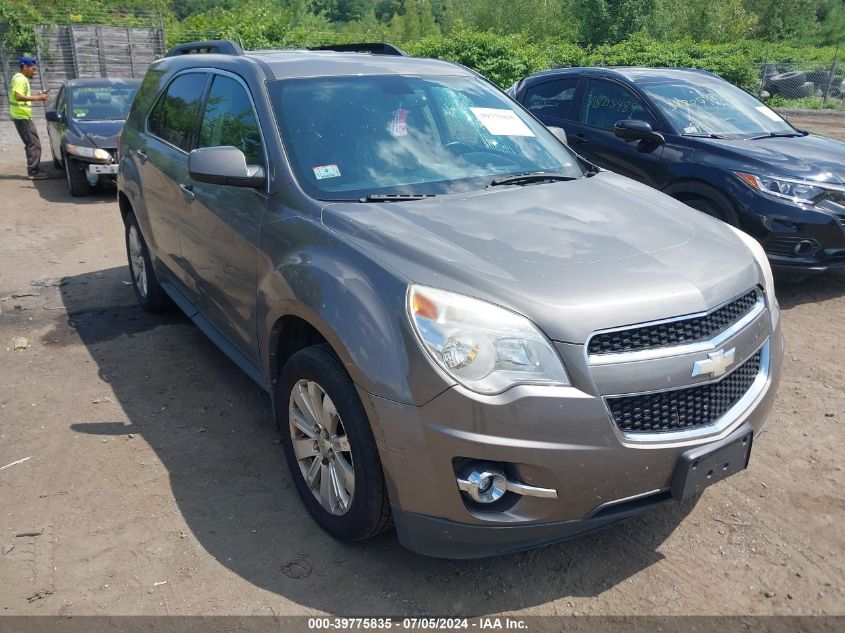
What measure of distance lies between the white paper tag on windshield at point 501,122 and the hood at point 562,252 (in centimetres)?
64

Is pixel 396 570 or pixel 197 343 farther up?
pixel 396 570

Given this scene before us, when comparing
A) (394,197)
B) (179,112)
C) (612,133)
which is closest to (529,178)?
(394,197)

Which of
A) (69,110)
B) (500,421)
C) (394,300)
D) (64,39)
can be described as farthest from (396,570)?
(64,39)

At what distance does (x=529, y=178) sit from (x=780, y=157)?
340cm

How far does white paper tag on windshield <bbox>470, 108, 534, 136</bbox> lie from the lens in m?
4.07

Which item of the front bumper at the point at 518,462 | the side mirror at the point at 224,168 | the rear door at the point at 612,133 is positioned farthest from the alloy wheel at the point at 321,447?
the rear door at the point at 612,133

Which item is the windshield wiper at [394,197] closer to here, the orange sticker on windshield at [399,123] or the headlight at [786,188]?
the orange sticker on windshield at [399,123]

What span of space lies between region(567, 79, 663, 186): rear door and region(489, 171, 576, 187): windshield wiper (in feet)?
10.4

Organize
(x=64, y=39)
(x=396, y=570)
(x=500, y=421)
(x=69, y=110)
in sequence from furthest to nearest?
1. (x=64, y=39)
2. (x=69, y=110)
3. (x=396, y=570)
4. (x=500, y=421)

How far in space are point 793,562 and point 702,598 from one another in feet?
1.58

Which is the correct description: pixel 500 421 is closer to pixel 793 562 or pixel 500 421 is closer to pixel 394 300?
pixel 394 300

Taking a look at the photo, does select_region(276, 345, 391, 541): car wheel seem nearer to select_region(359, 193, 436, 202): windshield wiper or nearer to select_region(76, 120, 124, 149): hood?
select_region(359, 193, 436, 202): windshield wiper

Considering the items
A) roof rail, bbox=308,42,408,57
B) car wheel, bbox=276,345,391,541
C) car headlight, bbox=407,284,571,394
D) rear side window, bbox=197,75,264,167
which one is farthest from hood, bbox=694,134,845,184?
car wheel, bbox=276,345,391,541

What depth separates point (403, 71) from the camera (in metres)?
4.09
